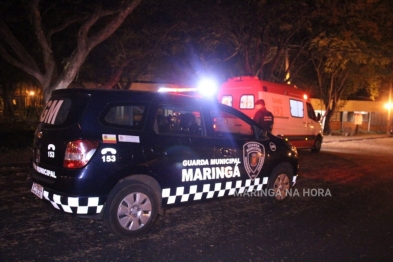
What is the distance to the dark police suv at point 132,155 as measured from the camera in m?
4.25

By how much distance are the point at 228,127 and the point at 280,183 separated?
137 cm

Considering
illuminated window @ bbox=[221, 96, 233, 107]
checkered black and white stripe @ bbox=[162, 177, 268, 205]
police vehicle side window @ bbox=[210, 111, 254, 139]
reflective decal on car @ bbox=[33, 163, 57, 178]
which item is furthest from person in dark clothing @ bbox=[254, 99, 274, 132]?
reflective decal on car @ bbox=[33, 163, 57, 178]

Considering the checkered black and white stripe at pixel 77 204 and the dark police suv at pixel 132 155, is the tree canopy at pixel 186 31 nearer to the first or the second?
the dark police suv at pixel 132 155

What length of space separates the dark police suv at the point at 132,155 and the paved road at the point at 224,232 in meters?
0.39

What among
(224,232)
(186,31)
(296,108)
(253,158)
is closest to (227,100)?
(296,108)

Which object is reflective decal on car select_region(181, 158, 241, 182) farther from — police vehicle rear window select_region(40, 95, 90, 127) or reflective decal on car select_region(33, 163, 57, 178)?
reflective decal on car select_region(33, 163, 57, 178)

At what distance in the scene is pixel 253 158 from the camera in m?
5.89

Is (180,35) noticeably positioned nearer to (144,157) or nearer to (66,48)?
(66,48)

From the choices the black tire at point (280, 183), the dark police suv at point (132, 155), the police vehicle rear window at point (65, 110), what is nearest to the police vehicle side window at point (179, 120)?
the dark police suv at point (132, 155)

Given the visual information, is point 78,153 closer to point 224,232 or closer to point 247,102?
point 224,232

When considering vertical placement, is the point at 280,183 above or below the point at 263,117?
below

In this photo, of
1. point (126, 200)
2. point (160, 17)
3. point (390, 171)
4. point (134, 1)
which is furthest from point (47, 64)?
point (390, 171)

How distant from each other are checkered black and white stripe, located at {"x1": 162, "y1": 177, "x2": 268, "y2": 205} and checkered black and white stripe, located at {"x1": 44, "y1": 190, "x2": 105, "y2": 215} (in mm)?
905

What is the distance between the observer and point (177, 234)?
488 cm
